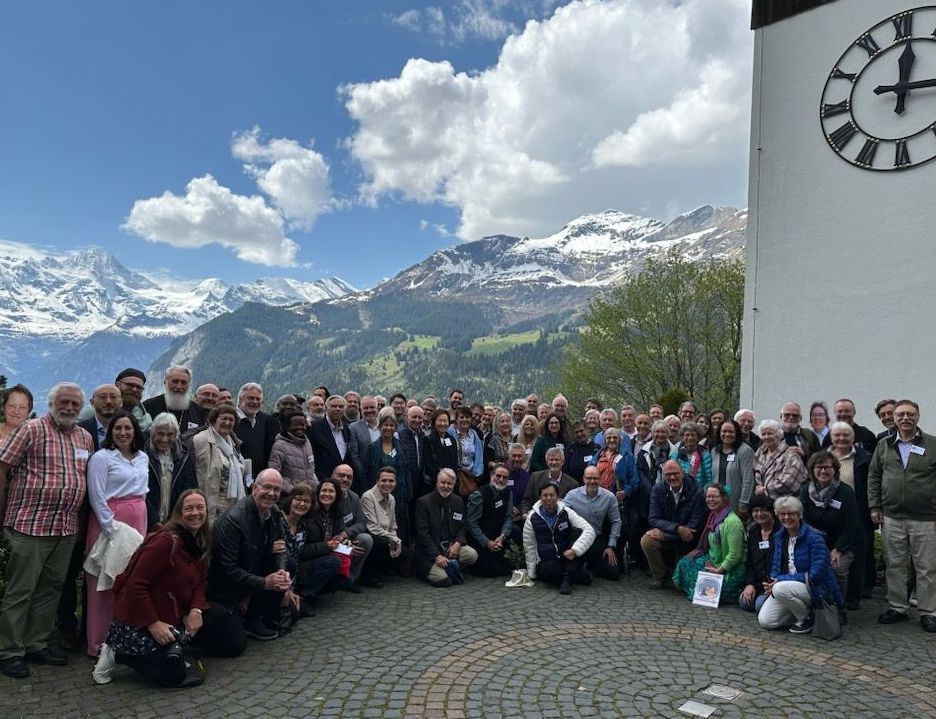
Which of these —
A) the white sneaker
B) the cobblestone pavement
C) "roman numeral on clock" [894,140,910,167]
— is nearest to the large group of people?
the white sneaker

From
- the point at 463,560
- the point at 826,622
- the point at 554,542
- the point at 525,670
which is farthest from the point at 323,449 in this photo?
the point at 826,622

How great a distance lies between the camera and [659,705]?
15.5 feet

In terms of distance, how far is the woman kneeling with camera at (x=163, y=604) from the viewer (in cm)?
489

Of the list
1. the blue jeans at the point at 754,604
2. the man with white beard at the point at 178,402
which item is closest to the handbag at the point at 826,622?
the blue jeans at the point at 754,604

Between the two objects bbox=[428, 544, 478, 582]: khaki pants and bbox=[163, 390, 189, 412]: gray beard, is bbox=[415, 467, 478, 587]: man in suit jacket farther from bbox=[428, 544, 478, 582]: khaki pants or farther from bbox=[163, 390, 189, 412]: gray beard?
bbox=[163, 390, 189, 412]: gray beard

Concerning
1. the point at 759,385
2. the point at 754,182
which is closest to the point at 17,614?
the point at 759,385

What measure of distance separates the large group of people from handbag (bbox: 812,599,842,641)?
12 centimetres

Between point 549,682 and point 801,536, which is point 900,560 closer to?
point 801,536

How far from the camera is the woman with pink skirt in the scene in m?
5.37

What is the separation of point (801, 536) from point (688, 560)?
1.41m

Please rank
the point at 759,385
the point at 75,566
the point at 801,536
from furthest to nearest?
the point at 759,385 < the point at 801,536 < the point at 75,566

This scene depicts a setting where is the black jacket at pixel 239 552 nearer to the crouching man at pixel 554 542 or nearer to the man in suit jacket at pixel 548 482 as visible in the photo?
the crouching man at pixel 554 542

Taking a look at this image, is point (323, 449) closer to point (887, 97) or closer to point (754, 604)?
point (754, 604)

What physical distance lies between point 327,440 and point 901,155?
10.1 m
